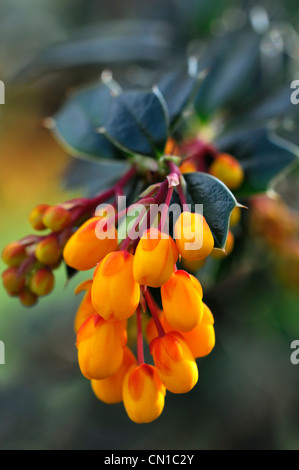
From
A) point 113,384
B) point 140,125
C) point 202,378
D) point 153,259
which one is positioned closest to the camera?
point 153,259

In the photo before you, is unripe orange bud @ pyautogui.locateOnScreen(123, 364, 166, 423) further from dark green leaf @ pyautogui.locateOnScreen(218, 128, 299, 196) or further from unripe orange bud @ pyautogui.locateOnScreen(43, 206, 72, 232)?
dark green leaf @ pyautogui.locateOnScreen(218, 128, 299, 196)

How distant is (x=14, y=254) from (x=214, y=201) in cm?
29

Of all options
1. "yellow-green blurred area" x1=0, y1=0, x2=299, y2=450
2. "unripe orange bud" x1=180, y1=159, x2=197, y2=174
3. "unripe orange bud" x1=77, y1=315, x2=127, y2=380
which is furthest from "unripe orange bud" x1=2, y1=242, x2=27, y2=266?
"yellow-green blurred area" x1=0, y1=0, x2=299, y2=450

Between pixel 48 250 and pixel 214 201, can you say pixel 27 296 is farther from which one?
pixel 214 201

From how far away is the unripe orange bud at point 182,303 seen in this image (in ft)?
1.82

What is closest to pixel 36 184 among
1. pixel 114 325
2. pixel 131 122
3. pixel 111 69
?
pixel 111 69

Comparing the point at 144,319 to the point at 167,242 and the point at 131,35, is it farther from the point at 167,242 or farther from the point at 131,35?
the point at 131,35

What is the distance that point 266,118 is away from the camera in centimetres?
118

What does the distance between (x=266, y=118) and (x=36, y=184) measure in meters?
1.20

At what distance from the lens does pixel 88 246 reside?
0.60 m

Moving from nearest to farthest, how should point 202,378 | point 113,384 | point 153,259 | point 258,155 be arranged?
point 153,259, point 113,384, point 258,155, point 202,378

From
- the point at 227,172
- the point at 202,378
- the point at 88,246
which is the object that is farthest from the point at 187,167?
the point at 202,378

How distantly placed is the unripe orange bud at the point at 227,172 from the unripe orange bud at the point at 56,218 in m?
0.29

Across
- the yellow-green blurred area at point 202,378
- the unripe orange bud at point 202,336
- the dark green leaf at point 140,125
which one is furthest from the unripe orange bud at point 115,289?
the yellow-green blurred area at point 202,378
